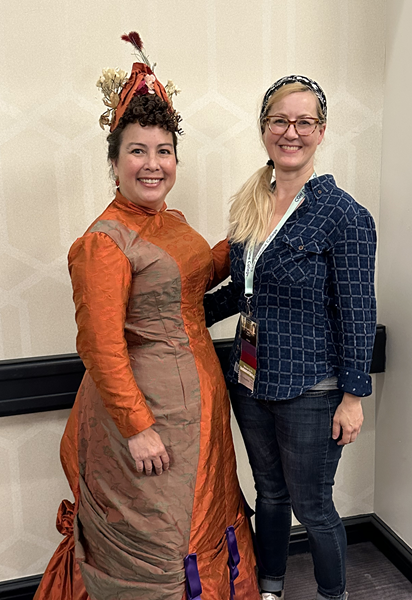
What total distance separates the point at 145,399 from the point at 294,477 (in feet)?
1.58

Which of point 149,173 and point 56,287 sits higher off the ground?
point 149,173

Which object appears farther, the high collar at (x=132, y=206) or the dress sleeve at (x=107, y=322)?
the high collar at (x=132, y=206)

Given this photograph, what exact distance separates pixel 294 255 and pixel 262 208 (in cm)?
20

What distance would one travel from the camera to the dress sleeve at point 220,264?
1.73 m

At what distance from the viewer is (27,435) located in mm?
1892

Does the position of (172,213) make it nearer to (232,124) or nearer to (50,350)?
(232,124)

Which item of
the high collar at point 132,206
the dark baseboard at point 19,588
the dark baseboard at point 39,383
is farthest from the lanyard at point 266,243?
the dark baseboard at point 19,588

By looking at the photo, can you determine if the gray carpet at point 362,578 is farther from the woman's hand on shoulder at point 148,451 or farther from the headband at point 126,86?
the headband at point 126,86

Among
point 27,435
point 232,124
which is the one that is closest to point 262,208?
point 232,124

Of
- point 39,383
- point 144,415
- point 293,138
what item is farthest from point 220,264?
point 39,383

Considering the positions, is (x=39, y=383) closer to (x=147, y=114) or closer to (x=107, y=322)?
(x=107, y=322)

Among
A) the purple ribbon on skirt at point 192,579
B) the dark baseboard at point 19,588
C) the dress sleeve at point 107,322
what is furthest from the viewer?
the dark baseboard at point 19,588

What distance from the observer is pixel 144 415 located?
1382mm

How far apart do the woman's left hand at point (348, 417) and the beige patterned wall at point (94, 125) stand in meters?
0.79
